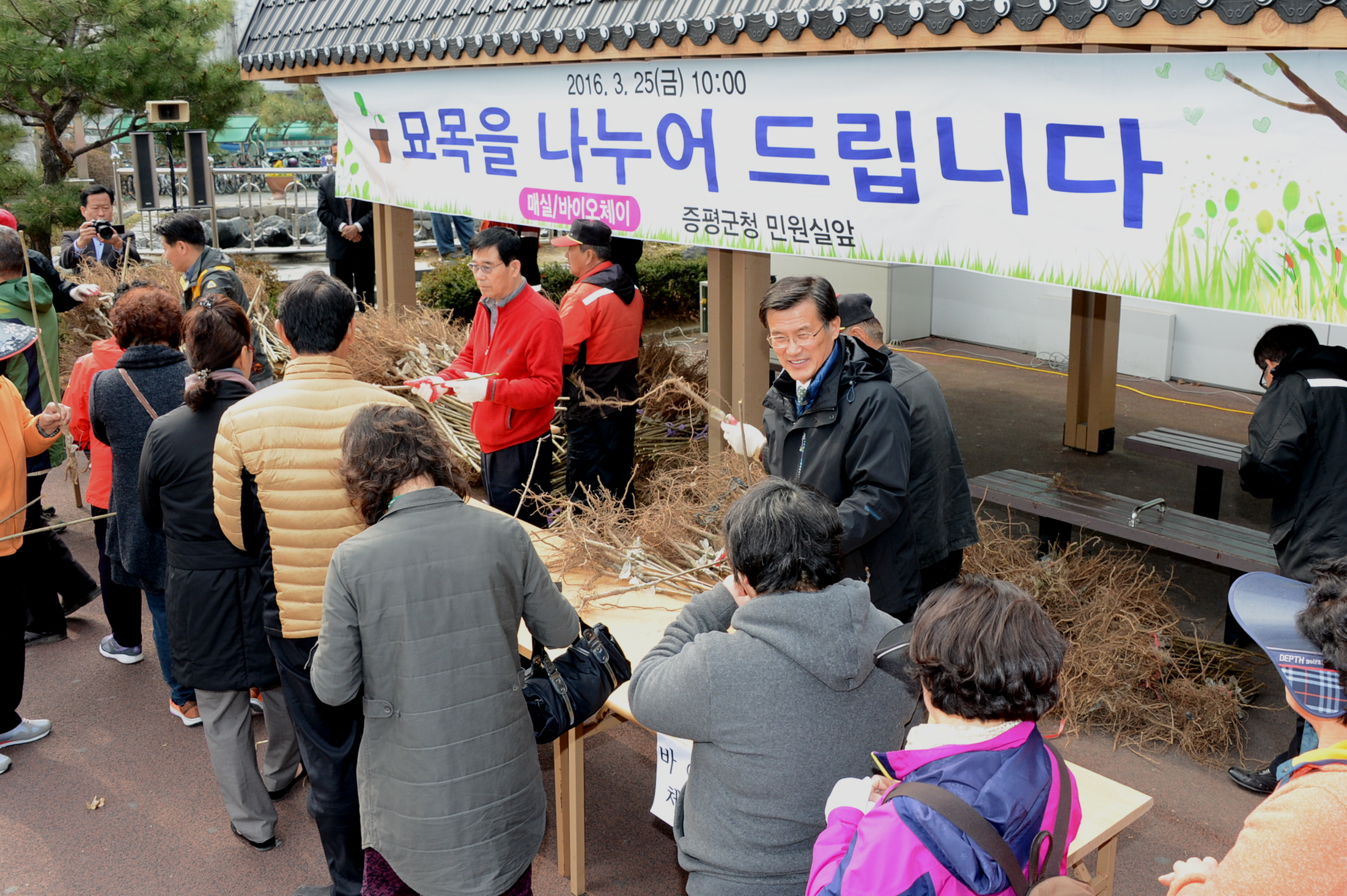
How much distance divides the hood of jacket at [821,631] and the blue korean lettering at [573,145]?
378cm

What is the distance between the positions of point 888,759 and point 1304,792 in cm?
58

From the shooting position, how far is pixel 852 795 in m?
1.82

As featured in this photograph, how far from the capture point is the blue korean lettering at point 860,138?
4105 millimetres

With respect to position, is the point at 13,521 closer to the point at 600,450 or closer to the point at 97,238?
the point at 600,450

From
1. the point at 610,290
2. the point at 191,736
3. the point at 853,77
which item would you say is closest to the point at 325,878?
the point at 191,736

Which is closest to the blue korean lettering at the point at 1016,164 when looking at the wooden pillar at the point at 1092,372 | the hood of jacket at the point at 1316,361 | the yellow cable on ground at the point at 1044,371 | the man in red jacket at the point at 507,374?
the hood of jacket at the point at 1316,361

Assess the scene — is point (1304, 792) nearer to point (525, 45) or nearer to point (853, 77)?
point (853, 77)

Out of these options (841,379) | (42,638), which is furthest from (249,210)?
(841,379)

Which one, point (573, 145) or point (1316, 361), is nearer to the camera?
point (1316, 361)

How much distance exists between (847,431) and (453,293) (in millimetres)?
9126

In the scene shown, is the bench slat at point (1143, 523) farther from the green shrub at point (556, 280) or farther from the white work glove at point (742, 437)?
the green shrub at point (556, 280)

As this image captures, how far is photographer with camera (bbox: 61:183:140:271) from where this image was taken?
7.99 meters

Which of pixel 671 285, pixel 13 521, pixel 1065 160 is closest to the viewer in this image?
pixel 1065 160

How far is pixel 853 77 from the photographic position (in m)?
4.14
